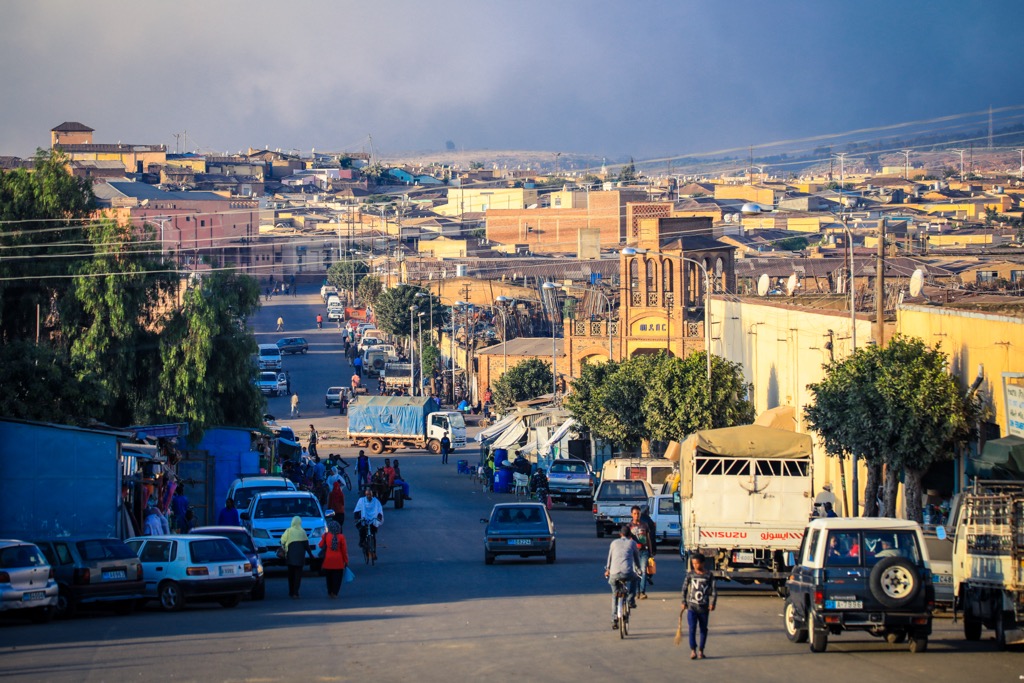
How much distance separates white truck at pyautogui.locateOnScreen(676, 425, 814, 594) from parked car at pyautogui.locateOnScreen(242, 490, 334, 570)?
776 centimetres

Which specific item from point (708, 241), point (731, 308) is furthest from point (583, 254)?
point (731, 308)

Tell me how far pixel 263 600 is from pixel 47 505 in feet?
19.9

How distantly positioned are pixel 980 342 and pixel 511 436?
3445 cm

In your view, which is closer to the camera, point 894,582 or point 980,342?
point 894,582

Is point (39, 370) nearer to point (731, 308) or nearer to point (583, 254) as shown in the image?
point (731, 308)

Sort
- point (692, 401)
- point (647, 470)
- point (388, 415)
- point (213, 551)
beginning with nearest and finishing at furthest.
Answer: point (213, 551), point (647, 470), point (692, 401), point (388, 415)

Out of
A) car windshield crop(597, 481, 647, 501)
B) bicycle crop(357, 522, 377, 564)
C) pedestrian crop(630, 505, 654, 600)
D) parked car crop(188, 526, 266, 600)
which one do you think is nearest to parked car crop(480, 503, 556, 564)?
bicycle crop(357, 522, 377, 564)

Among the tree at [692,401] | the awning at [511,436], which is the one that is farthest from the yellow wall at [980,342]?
the awning at [511,436]

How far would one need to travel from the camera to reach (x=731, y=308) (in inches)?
2350

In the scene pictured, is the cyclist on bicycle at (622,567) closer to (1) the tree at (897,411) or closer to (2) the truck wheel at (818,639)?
(2) the truck wheel at (818,639)

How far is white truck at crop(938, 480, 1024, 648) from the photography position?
651 inches

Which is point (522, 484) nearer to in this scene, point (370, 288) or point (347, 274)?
point (370, 288)

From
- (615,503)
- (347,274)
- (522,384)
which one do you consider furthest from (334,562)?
(347,274)

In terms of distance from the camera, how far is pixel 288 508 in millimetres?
30359
